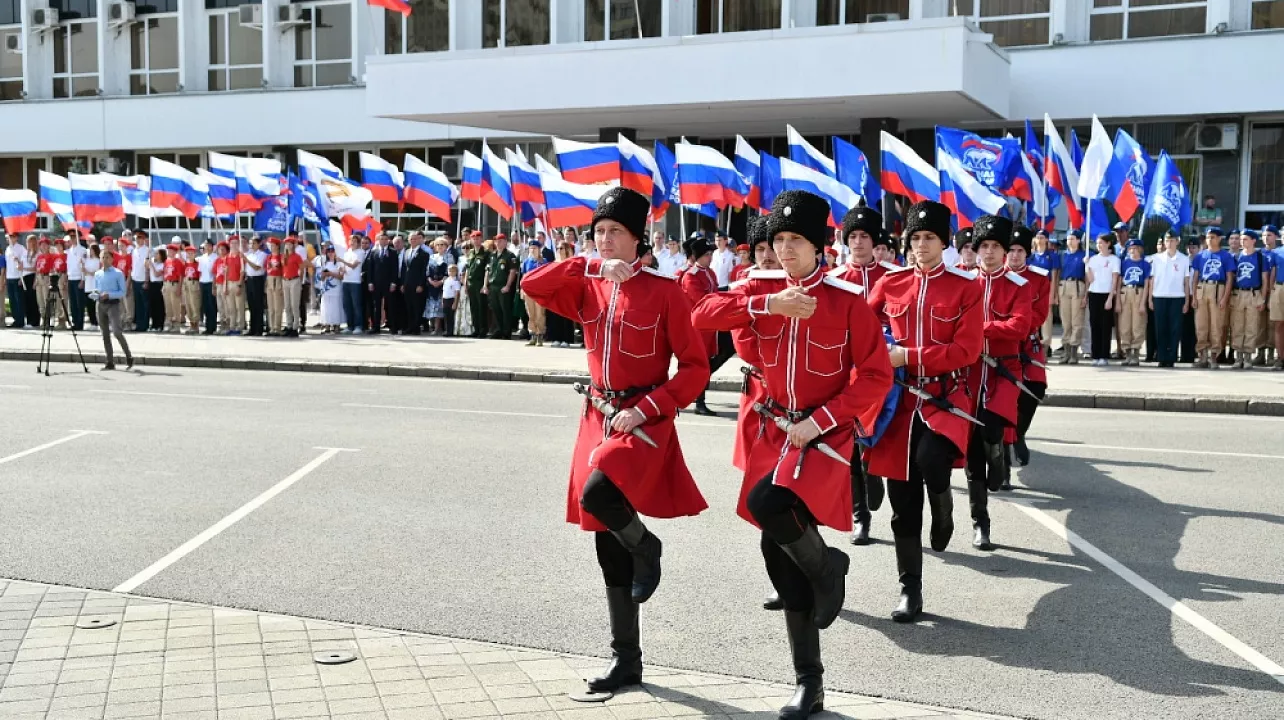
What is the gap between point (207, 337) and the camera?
82.6ft

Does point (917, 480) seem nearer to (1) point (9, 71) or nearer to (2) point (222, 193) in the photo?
(2) point (222, 193)

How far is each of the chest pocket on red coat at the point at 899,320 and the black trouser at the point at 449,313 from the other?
18.0 m

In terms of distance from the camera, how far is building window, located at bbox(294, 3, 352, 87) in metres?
39.9

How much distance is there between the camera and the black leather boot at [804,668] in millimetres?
5020

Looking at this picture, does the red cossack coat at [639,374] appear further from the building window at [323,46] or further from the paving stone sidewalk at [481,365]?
the building window at [323,46]

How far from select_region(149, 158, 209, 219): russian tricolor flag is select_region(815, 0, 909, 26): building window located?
48.0ft

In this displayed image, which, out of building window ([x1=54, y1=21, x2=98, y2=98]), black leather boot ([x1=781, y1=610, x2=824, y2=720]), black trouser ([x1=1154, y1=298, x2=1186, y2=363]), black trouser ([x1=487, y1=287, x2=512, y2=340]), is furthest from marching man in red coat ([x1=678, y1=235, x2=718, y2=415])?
building window ([x1=54, y1=21, x2=98, y2=98])

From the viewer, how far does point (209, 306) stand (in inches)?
1030

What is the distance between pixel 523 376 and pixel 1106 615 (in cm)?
1224

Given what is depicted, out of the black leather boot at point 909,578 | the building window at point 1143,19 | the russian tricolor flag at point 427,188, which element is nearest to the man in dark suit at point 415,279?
the russian tricolor flag at point 427,188

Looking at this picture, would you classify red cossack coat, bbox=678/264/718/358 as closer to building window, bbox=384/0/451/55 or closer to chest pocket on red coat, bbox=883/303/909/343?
chest pocket on red coat, bbox=883/303/909/343

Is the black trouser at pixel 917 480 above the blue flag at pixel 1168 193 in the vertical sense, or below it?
below

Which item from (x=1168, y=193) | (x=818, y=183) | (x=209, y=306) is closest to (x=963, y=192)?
(x=818, y=183)

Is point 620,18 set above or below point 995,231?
above
